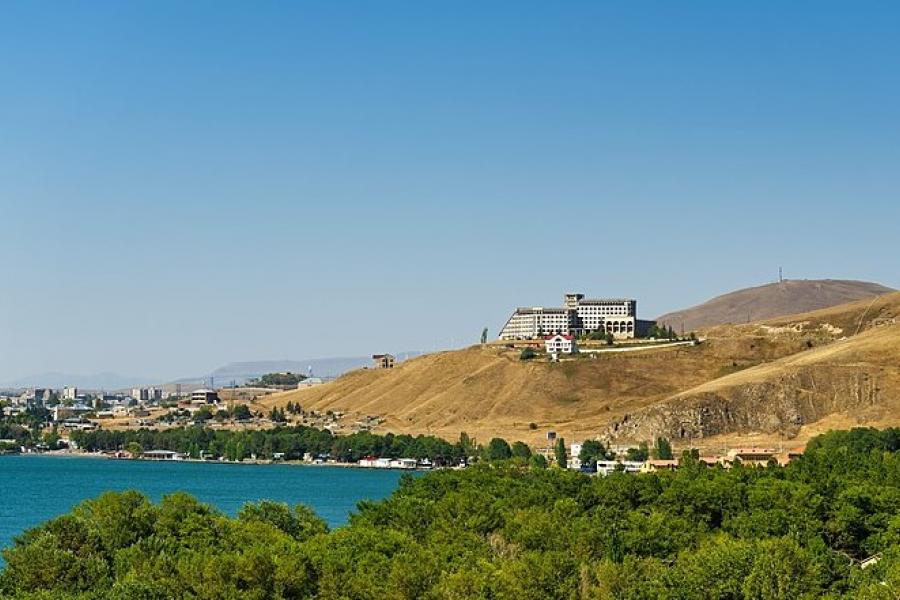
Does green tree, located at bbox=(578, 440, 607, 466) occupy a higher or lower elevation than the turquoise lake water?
higher

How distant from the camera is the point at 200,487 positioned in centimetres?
15412

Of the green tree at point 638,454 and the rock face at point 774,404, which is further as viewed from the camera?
the rock face at point 774,404

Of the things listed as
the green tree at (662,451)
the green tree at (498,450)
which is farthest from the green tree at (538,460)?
the green tree at (662,451)

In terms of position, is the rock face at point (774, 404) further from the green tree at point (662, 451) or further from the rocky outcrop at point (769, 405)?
the green tree at point (662, 451)

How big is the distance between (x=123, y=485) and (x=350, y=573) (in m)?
108

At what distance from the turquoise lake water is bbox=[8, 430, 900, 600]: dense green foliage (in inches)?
1052

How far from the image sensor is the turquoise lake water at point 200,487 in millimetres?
119625

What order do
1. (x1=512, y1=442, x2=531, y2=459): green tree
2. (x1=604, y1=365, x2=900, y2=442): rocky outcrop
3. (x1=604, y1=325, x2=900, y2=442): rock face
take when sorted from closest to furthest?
(x1=512, y1=442, x2=531, y2=459): green tree < (x1=604, y1=325, x2=900, y2=442): rock face < (x1=604, y1=365, x2=900, y2=442): rocky outcrop

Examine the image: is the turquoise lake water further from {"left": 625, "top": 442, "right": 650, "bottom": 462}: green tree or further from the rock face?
the rock face

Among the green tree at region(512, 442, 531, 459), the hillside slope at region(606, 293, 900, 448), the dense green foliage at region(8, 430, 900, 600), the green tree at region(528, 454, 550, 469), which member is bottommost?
the dense green foliage at region(8, 430, 900, 600)

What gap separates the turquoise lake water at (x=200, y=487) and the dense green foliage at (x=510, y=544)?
26.7 metres

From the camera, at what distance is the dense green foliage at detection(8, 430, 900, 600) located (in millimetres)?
51719

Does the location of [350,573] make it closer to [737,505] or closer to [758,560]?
[758,560]

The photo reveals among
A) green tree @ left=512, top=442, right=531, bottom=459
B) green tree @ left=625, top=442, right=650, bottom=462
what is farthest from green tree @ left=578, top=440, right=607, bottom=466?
green tree @ left=512, top=442, right=531, bottom=459
